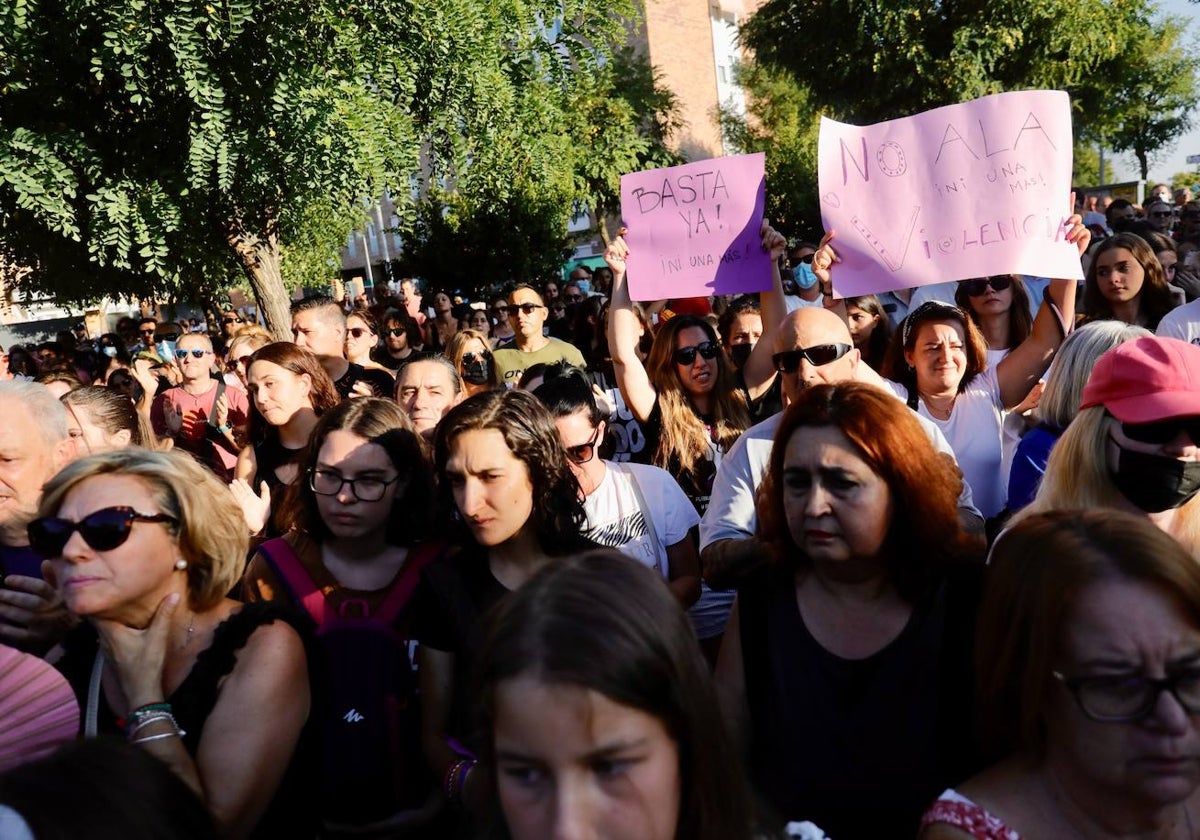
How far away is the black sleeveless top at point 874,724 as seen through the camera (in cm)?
196

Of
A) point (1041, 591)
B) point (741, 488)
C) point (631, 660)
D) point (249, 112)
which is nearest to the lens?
point (631, 660)

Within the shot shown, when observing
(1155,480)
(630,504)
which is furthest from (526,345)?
(1155,480)

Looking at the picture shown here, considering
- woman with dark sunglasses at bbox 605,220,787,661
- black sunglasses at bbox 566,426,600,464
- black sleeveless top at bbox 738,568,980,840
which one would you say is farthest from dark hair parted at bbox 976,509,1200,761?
woman with dark sunglasses at bbox 605,220,787,661

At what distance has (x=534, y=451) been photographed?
9.34ft

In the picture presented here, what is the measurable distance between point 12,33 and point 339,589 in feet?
21.9

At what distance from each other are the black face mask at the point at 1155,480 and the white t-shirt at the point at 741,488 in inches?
21.1

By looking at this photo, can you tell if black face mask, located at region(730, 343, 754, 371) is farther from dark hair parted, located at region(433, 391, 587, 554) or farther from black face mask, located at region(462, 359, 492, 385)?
dark hair parted, located at region(433, 391, 587, 554)

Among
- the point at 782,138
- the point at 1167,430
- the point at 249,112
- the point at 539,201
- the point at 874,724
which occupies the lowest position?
the point at 874,724

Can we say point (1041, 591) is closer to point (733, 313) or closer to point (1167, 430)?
point (1167, 430)

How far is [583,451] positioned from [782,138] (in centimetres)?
4152

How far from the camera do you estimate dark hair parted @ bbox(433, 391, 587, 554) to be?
2805 mm

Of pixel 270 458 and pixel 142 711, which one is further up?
pixel 270 458

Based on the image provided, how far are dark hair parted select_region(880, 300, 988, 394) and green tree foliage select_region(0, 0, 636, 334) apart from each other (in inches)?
211

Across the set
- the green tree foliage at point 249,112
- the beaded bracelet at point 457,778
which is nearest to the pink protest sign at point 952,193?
the beaded bracelet at point 457,778
